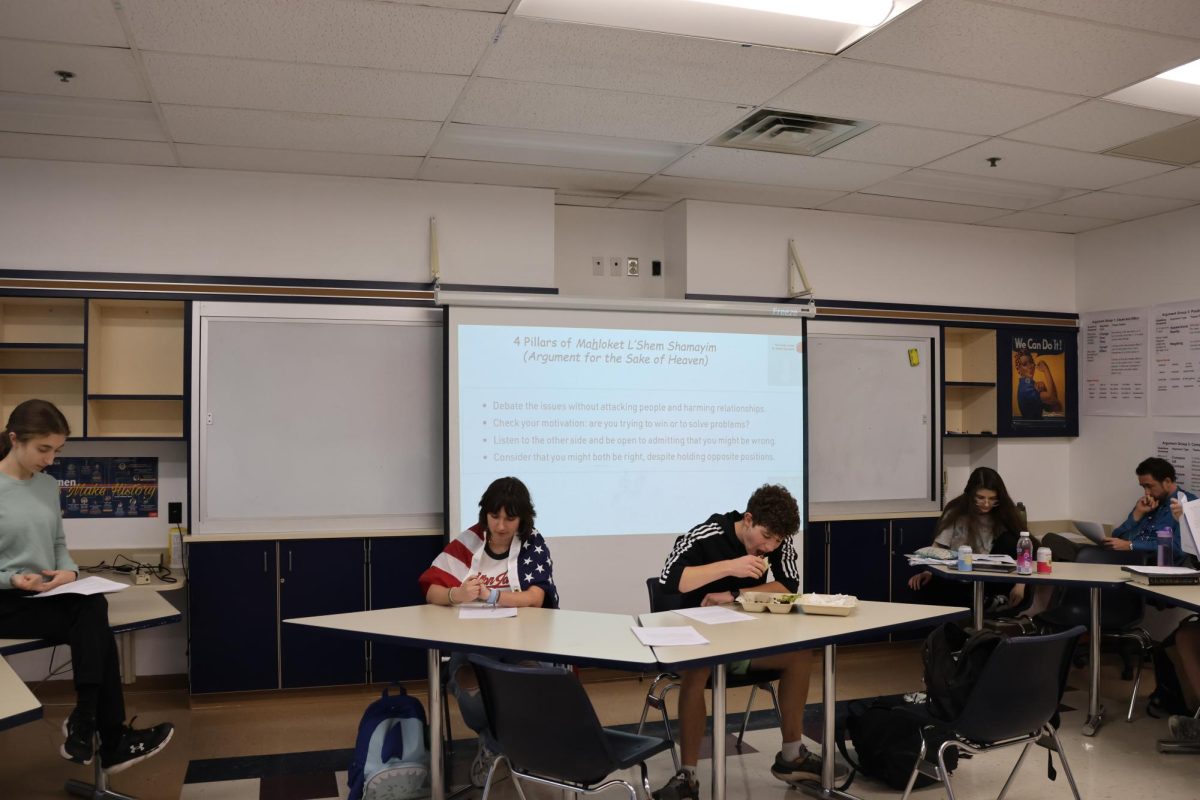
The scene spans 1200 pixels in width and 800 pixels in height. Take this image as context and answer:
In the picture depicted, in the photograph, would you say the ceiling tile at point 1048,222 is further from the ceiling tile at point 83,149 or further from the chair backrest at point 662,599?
the ceiling tile at point 83,149

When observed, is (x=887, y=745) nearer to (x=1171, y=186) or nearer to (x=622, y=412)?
(x=622, y=412)

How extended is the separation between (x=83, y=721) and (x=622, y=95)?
3.25 meters

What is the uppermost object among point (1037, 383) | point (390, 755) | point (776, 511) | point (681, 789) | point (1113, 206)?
point (1113, 206)

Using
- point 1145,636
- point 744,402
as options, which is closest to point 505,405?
point 744,402

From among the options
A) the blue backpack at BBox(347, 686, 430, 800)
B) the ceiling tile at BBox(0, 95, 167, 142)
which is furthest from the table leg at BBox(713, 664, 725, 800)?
the ceiling tile at BBox(0, 95, 167, 142)

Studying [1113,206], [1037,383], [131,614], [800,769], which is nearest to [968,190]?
[1113,206]

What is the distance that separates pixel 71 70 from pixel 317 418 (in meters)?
2.12

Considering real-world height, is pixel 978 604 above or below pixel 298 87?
below

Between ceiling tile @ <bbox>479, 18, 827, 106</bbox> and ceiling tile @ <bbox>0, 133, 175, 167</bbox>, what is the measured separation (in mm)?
2067

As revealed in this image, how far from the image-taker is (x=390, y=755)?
359 cm

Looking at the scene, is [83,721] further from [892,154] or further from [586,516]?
[892,154]

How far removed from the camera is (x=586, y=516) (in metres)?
5.39

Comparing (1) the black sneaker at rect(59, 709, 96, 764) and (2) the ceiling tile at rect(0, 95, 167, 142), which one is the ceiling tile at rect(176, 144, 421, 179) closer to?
(2) the ceiling tile at rect(0, 95, 167, 142)

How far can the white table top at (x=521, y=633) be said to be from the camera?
2969 millimetres
